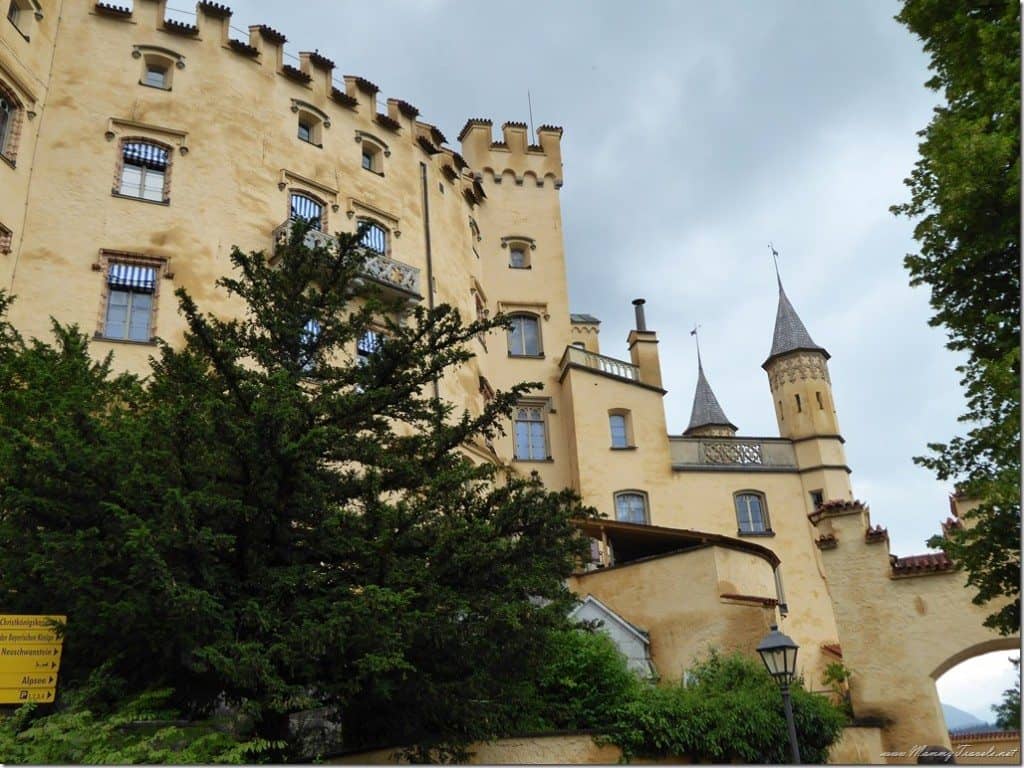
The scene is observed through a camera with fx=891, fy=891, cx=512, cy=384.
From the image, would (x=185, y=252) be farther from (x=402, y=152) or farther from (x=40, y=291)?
(x=402, y=152)

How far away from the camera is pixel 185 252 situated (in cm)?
1933

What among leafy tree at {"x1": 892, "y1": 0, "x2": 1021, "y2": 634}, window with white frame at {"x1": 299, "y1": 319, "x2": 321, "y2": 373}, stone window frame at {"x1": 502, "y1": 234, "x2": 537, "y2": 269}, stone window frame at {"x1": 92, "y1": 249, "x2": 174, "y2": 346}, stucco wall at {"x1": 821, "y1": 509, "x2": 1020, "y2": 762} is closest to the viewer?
leafy tree at {"x1": 892, "y1": 0, "x2": 1021, "y2": 634}

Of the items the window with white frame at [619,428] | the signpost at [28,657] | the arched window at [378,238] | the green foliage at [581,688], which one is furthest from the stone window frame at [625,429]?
the signpost at [28,657]

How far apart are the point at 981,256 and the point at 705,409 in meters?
34.6

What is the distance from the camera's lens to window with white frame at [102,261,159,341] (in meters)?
18.2

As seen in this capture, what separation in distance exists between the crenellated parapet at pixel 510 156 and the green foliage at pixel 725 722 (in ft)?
68.6

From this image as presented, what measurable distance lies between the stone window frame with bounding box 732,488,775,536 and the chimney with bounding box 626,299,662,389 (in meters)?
4.33

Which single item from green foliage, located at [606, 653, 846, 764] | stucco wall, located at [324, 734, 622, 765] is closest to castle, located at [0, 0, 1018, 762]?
green foliage, located at [606, 653, 846, 764]

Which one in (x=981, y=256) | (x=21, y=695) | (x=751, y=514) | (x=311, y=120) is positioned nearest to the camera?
(x=21, y=695)

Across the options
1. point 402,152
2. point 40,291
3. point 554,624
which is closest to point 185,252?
point 40,291

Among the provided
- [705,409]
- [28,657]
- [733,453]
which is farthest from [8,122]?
[705,409]

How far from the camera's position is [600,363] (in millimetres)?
29562

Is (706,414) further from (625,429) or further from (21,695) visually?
(21,695)

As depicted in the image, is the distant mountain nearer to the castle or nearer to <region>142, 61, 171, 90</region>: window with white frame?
the castle
